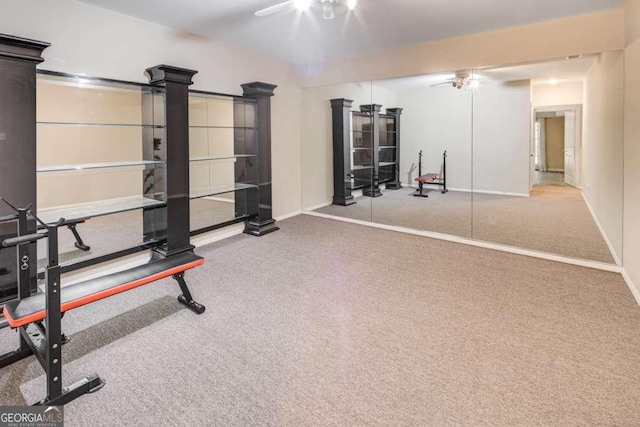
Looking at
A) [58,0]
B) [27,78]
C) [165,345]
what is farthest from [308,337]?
[58,0]

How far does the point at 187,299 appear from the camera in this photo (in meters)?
2.69

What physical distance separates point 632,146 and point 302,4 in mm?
3127

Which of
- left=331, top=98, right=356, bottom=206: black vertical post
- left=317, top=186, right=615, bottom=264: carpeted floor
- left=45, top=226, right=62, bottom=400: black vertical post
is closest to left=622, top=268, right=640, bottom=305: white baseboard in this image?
left=317, top=186, right=615, bottom=264: carpeted floor

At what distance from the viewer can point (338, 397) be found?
1.73 metres

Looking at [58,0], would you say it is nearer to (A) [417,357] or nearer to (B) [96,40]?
(B) [96,40]

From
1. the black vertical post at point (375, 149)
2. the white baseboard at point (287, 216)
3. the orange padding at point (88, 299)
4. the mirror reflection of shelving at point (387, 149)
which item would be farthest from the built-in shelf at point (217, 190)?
the mirror reflection of shelving at point (387, 149)

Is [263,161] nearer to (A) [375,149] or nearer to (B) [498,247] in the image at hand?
(A) [375,149]

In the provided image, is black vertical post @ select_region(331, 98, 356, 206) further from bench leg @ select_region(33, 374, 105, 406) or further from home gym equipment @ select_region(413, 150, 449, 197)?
bench leg @ select_region(33, 374, 105, 406)

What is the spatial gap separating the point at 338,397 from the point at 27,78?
3.07 metres

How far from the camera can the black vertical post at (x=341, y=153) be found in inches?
231

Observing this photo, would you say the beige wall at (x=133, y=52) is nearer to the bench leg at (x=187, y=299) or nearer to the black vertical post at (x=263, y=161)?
the black vertical post at (x=263, y=161)

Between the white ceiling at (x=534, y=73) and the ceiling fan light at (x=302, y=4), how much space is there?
2.02 metres

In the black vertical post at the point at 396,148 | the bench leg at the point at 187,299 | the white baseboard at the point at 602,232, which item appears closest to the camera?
the bench leg at the point at 187,299

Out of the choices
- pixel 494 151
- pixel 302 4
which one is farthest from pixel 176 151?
pixel 494 151
